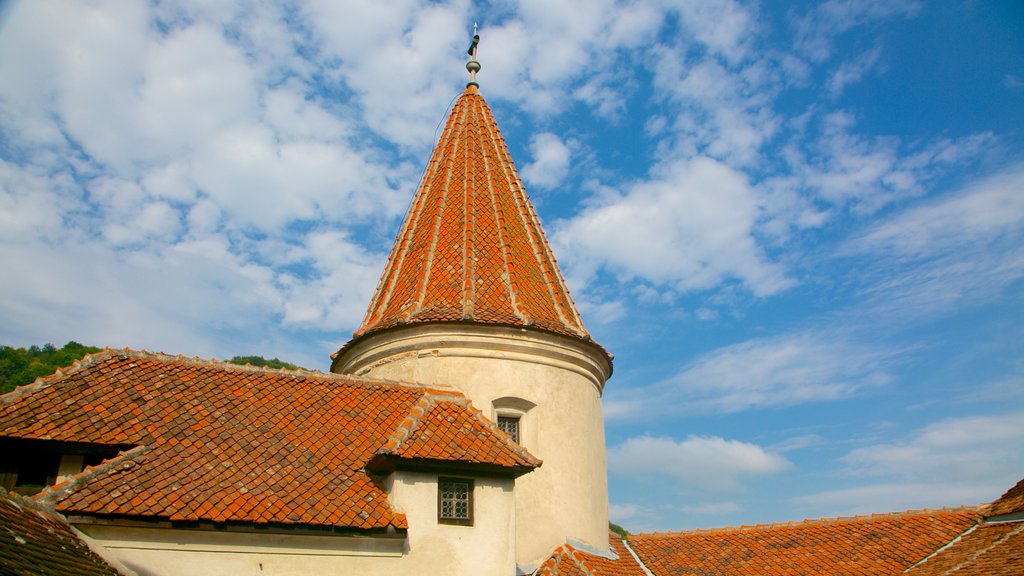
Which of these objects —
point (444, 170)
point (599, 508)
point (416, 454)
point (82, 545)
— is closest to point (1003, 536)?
point (599, 508)

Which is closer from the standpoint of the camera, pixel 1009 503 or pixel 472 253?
pixel 472 253

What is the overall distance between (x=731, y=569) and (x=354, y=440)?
952 cm

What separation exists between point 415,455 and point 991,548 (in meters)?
11.8

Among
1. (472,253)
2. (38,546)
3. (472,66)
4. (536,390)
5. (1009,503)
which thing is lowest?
(38,546)

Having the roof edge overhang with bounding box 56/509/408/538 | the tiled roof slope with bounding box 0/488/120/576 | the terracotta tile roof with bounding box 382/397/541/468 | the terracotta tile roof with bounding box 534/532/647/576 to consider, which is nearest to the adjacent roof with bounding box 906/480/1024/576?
the terracotta tile roof with bounding box 534/532/647/576

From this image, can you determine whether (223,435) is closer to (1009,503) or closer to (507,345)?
(507,345)

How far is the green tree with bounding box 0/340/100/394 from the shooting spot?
31.6 meters

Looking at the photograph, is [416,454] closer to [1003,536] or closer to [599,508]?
[599,508]

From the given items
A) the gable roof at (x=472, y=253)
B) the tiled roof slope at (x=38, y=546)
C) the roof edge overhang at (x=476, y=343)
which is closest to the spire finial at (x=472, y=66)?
the gable roof at (x=472, y=253)

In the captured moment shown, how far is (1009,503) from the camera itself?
17250 mm

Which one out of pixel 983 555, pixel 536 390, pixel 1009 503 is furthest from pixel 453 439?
pixel 1009 503

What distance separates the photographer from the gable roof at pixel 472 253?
15.8 m

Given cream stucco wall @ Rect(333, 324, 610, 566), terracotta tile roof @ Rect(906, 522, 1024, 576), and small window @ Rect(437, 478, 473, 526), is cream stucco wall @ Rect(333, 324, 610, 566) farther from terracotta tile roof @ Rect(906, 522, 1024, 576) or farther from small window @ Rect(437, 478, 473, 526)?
terracotta tile roof @ Rect(906, 522, 1024, 576)

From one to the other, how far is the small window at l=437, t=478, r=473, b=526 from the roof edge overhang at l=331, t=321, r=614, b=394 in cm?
333
